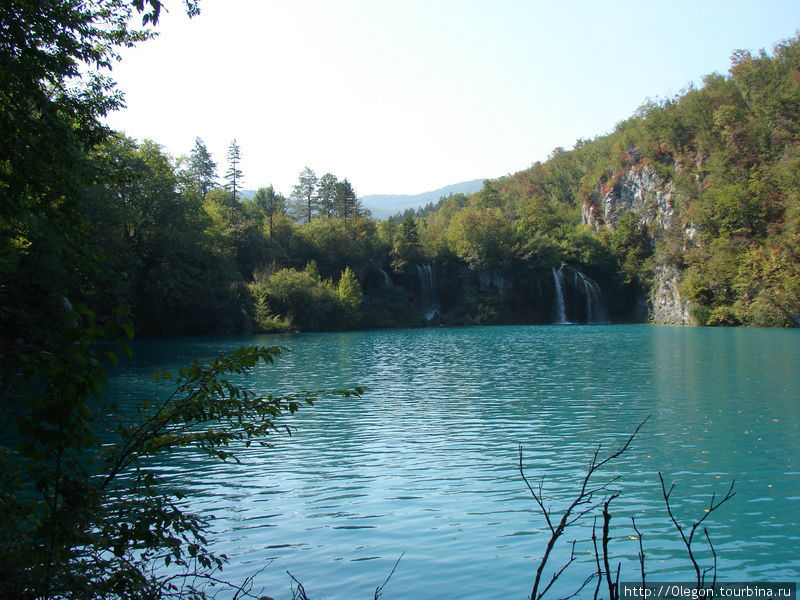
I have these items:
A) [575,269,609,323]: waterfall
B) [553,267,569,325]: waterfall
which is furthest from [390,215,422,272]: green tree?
[575,269,609,323]: waterfall

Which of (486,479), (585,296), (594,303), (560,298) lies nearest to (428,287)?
(560,298)

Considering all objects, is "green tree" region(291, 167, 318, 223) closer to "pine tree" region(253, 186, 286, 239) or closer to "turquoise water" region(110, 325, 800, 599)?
"pine tree" region(253, 186, 286, 239)

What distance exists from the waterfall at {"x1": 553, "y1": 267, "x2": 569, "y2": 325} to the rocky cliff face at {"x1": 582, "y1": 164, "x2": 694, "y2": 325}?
30.5ft

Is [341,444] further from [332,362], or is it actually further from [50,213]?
[332,362]

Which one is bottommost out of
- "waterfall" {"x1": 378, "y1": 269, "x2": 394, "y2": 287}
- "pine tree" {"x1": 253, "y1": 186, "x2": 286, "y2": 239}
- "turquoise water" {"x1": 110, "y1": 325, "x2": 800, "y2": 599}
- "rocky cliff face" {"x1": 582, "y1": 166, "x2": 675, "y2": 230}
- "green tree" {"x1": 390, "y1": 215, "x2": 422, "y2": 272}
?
"turquoise water" {"x1": 110, "y1": 325, "x2": 800, "y2": 599}

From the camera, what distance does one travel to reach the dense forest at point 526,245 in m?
44.0

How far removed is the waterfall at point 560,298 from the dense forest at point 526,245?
0.18m

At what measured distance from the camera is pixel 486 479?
30.9ft

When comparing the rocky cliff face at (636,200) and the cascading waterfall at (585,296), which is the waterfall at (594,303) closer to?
the cascading waterfall at (585,296)

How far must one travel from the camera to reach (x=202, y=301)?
46.1 metres

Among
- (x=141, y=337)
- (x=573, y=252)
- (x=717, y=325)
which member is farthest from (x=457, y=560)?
(x=573, y=252)

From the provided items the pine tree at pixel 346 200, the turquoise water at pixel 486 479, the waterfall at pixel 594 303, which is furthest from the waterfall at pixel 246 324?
the waterfall at pixel 594 303

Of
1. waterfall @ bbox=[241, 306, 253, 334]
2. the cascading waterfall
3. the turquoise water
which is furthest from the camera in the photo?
the cascading waterfall

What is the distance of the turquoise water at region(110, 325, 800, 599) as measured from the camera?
635 cm
